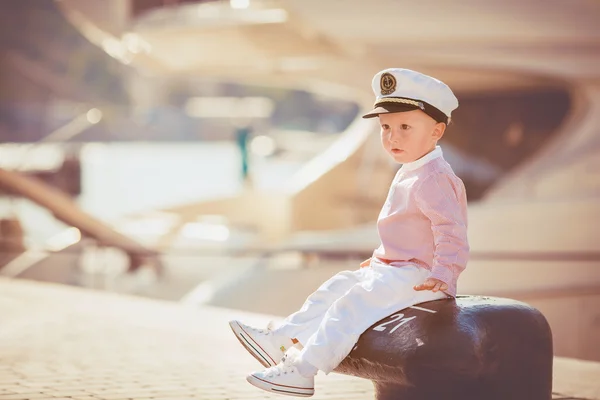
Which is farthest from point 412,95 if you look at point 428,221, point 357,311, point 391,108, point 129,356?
point 129,356

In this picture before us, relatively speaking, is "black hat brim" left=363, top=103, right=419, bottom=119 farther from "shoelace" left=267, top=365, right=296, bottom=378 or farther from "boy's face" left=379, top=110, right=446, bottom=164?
"shoelace" left=267, top=365, right=296, bottom=378

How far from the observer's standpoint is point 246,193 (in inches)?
1169

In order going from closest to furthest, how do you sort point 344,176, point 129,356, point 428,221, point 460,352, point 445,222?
point 460,352, point 445,222, point 428,221, point 129,356, point 344,176

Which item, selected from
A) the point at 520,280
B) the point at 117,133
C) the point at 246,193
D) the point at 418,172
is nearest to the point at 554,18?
the point at 520,280

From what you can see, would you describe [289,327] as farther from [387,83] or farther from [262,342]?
[387,83]

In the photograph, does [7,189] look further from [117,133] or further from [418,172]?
[117,133]

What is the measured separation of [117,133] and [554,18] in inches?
2829

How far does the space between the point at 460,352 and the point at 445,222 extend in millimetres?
532

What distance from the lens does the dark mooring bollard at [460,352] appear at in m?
4.30

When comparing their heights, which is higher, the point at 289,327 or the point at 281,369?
the point at 289,327

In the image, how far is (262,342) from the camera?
473 centimetres

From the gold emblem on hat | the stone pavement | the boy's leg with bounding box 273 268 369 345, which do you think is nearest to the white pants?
the boy's leg with bounding box 273 268 369 345

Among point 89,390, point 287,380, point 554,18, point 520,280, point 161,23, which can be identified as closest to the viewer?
point 287,380

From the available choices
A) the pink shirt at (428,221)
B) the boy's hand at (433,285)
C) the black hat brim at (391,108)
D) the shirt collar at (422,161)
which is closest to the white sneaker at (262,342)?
the pink shirt at (428,221)
